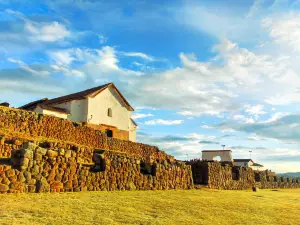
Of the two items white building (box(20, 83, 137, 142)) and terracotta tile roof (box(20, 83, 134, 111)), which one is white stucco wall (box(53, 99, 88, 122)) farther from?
terracotta tile roof (box(20, 83, 134, 111))

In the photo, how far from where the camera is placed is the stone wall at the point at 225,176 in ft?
74.7

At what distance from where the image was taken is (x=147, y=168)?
16.4 meters

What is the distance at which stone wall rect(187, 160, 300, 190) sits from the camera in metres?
22.8

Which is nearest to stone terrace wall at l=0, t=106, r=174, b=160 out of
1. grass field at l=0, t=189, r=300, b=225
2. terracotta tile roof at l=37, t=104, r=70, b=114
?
terracotta tile roof at l=37, t=104, r=70, b=114

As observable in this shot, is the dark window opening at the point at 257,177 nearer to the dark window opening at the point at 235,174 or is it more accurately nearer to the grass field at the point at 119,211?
the dark window opening at the point at 235,174

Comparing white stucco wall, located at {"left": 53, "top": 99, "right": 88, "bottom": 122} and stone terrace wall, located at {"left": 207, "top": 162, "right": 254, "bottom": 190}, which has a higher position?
white stucco wall, located at {"left": 53, "top": 99, "right": 88, "bottom": 122}

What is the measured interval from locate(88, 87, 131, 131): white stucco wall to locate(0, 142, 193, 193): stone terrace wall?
20.4m

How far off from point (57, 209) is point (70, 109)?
89.8ft

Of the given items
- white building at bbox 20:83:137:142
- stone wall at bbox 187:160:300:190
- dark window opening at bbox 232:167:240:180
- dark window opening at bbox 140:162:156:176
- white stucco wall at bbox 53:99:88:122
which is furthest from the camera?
white stucco wall at bbox 53:99:88:122

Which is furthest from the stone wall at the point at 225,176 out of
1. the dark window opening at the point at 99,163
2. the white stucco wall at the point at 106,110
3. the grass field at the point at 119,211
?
the white stucco wall at the point at 106,110

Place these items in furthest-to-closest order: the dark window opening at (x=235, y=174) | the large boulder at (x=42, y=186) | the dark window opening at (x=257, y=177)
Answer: the dark window opening at (x=257, y=177), the dark window opening at (x=235, y=174), the large boulder at (x=42, y=186)

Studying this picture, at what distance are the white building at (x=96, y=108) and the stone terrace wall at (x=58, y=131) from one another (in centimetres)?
630

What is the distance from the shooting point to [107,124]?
3781 centimetres

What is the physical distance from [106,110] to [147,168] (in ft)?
72.5
